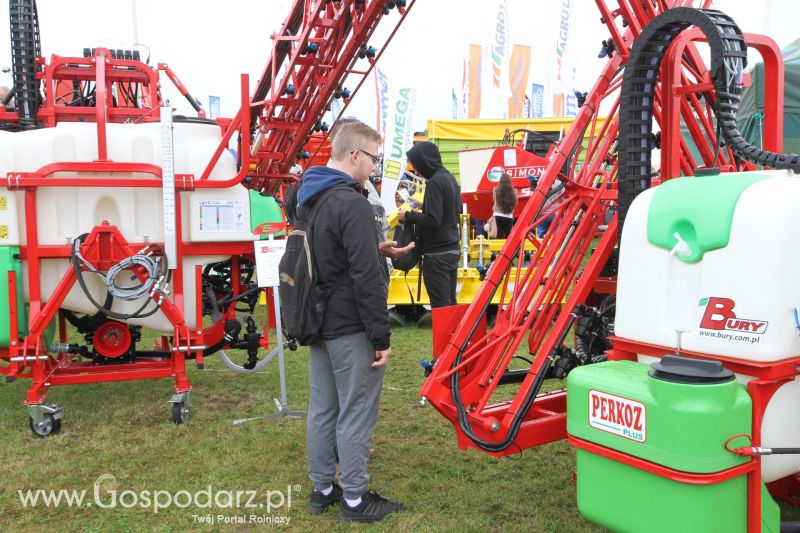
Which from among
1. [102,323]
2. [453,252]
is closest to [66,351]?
[102,323]

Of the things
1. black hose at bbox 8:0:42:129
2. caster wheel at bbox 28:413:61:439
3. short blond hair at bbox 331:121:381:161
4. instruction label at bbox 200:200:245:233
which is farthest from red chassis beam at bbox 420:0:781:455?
black hose at bbox 8:0:42:129

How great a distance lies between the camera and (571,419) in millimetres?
2279

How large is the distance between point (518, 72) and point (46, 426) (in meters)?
22.2

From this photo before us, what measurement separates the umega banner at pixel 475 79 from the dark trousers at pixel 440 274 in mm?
20469

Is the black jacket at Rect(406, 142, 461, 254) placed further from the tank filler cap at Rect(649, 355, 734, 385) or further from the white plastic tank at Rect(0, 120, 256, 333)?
the tank filler cap at Rect(649, 355, 734, 385)

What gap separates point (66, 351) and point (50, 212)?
3.44 ft

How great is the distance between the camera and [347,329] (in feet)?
9.29

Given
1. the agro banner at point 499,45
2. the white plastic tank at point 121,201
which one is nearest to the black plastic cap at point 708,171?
the white plastic tank at point 121,201

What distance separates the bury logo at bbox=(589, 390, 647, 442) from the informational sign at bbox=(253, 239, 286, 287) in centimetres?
268

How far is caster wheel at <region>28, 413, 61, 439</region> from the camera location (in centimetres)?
419

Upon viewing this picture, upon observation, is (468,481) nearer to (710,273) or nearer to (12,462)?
(710,273)

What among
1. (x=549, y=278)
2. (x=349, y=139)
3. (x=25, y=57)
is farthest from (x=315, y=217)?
(x=25, y=57)

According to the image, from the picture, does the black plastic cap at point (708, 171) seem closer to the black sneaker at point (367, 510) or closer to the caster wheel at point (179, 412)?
the black sneaker at point (367, 510)

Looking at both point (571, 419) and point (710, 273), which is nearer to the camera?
point (710, 273)
